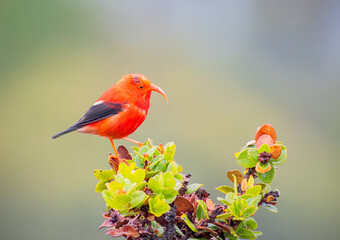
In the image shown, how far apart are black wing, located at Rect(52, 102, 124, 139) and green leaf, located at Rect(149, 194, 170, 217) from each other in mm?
469

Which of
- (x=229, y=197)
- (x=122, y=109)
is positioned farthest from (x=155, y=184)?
(x=122, y=109)

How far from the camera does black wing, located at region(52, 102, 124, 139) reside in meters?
1.05

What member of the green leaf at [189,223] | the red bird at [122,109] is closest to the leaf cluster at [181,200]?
the green leaf at [189,223]

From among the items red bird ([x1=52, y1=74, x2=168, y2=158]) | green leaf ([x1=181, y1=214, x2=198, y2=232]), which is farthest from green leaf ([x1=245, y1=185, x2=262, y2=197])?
red bird ([x1=52, y1=74, x2=168, y2=158])

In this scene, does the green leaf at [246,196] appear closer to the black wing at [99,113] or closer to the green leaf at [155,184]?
the green leaf at [155,184]

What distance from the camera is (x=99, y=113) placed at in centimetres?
106

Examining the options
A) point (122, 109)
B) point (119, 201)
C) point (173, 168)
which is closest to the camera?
point (119, 201)

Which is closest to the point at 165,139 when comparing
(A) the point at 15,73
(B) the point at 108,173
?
(A) the point at 15,73

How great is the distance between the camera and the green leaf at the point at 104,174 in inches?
29.6

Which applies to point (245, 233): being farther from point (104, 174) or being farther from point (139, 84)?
point (139, 84)

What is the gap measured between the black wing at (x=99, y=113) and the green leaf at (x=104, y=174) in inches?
12.4

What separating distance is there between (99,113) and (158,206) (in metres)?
0.50

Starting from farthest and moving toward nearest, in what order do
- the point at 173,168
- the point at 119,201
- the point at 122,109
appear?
the point at 122,109 → the point at 173,168 → the point at 119,201

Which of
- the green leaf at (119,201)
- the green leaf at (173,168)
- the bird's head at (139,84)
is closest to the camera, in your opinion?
the green leaf at (119,201)
